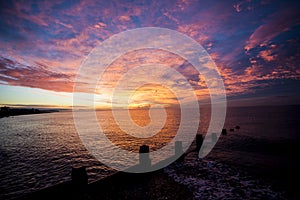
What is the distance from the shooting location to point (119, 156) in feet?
60.0

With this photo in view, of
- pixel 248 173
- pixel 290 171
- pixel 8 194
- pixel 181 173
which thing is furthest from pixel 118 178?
pixel 290 171

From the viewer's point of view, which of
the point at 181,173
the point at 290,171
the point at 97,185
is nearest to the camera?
the point at 97,185

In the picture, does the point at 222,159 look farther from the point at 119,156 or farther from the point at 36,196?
the point at 36,196

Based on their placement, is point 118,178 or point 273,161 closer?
point 118,178

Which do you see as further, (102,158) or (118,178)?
(102,158)

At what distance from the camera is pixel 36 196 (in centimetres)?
630

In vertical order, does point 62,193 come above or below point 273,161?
above

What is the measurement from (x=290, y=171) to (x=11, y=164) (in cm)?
2550

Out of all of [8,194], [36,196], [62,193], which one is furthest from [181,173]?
[8,194]

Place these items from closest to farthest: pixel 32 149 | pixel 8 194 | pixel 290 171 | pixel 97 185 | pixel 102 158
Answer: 1. pixel 97 185
2. pixel 8 194
3. pixel 290 171
4. pixel 102 158
5. pixel 32 149

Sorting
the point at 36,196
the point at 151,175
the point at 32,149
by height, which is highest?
the point at 36,196

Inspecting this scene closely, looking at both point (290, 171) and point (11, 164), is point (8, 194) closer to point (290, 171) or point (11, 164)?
point (11, 164)

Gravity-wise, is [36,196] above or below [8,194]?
above

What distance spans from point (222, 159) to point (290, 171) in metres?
4.92
